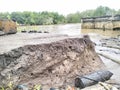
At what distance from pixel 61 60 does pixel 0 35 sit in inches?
97.2

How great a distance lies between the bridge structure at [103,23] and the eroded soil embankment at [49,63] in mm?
22780

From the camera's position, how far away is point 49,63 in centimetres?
570

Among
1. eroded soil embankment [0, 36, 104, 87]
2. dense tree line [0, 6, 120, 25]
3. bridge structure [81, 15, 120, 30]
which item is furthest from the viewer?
dense tree line [0, 6, 120, 25]

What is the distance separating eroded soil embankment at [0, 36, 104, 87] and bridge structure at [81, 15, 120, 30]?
897 inches

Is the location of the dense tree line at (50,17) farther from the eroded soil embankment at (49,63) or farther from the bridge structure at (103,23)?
the eroded soil embankment at (49,63)

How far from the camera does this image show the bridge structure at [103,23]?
29031 millimetres

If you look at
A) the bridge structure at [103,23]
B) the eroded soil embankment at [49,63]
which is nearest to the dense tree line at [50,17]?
the bridge structure at [103,23]

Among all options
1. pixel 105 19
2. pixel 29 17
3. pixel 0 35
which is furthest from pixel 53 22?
pixel 0 35

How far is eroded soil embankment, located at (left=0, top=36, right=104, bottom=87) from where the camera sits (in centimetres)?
524

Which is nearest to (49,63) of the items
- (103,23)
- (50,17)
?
(103,23)

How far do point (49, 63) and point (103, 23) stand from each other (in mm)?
26457

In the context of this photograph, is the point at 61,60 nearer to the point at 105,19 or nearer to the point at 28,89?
the point at 28,89

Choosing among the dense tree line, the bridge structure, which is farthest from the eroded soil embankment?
the dense tree line

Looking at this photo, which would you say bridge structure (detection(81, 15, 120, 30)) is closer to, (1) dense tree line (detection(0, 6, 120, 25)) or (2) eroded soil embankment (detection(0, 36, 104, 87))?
(1) dense tree line (detection(0, 6, 120, 25))
